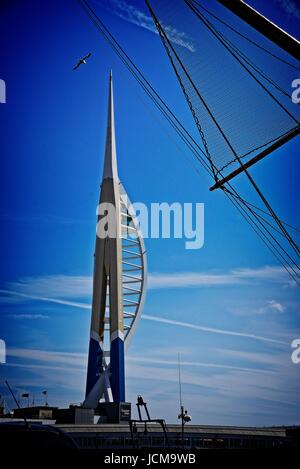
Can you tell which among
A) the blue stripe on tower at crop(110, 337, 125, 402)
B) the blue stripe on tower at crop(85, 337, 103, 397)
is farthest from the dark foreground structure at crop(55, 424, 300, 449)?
the blue stripe on tower at crop(85, 337, 103, 397)

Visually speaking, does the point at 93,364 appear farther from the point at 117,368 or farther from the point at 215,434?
the point at 215,434

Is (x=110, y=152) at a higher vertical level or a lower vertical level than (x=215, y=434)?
higher

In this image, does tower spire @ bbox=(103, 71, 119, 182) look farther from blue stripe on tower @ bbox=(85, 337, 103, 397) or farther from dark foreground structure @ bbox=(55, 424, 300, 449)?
dark foreground structure @ bbox=(55, 424, 300, 449)

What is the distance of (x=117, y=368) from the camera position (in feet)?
179

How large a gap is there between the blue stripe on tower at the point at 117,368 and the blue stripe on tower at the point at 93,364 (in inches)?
95.3

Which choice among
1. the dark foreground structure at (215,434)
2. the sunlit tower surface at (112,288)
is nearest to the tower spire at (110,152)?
the sunlit tower surface at (112,288)

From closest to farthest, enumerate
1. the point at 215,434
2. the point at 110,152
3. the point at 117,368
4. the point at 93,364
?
the point at 215,434 → the point at 117,368 → the point at 93,364 → the point at 110,152

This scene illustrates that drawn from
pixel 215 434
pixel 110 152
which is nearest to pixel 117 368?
pixel 215 434

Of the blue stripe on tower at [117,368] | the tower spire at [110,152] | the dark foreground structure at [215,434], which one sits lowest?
the dark foreground structure at [215,434]

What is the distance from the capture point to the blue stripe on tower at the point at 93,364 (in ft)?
184

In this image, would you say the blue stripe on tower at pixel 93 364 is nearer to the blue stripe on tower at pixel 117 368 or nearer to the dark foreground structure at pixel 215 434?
the blue stripe on tower at pixel 117 368

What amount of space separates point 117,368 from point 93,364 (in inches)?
150
